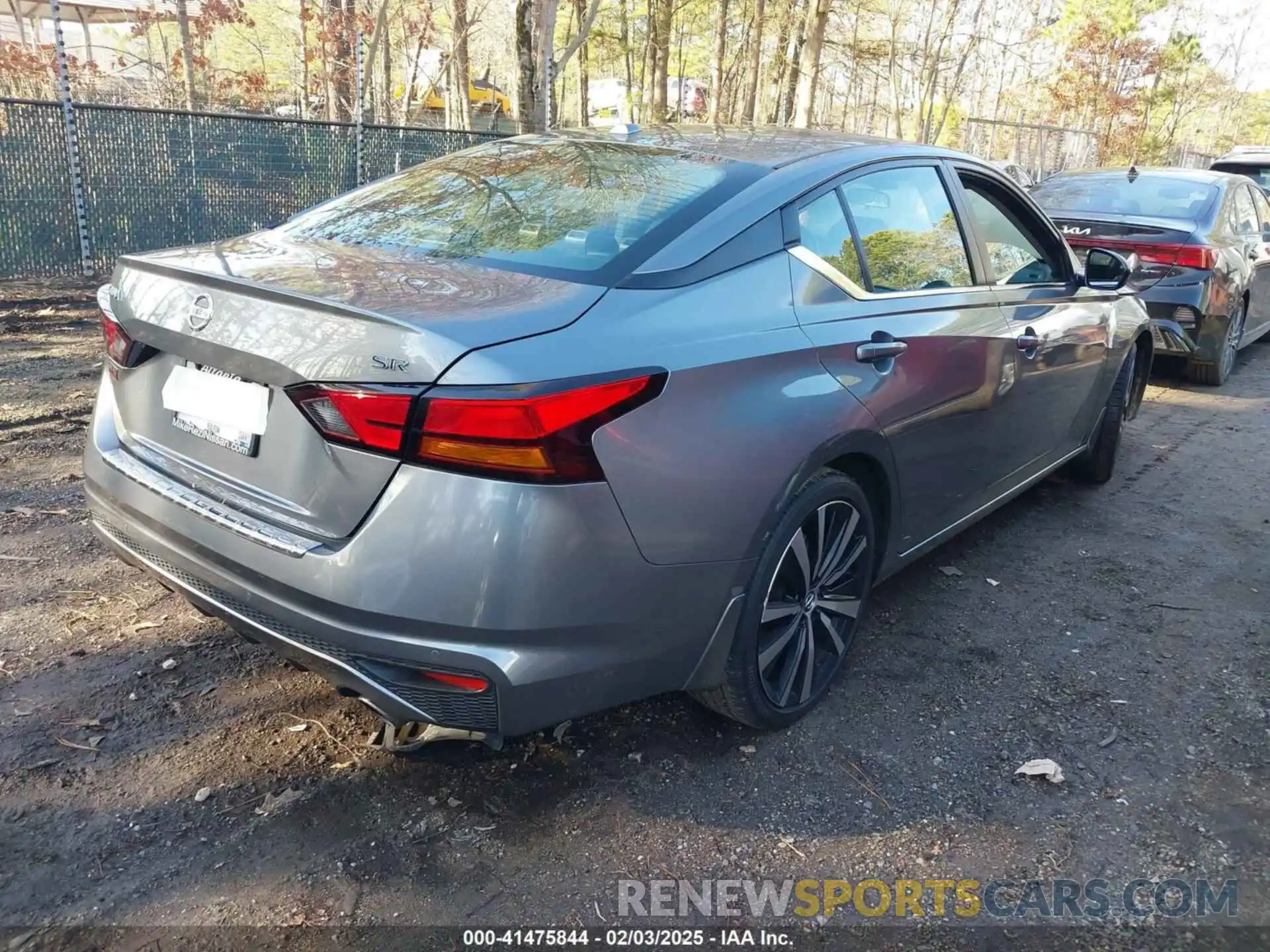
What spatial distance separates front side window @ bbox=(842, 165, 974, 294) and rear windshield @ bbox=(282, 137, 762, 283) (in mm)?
464

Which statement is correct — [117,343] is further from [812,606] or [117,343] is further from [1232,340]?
[1232,340]

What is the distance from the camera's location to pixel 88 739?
257 centimetres

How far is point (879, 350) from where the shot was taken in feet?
9.09

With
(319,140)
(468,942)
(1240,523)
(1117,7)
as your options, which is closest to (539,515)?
(468,942)

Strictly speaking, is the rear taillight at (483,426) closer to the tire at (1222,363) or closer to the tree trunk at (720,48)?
the tire at (1222,363)

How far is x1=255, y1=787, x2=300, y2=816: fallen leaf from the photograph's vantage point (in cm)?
235

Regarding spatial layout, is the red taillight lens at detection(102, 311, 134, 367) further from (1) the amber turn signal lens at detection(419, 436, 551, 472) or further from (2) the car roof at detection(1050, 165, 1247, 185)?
(2) the car roof at detection(1050, 165, 1247, 185)

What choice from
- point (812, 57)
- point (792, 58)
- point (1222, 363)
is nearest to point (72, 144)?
point (1222, 363)

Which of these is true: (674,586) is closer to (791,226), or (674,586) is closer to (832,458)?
(832,458)

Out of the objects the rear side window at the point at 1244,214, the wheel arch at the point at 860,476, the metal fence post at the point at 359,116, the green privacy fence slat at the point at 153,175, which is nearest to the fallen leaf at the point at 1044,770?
the wheel arch at the point at 860,476

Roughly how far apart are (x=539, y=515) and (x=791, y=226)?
1.21 m

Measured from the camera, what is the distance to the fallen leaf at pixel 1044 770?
2.66 metres

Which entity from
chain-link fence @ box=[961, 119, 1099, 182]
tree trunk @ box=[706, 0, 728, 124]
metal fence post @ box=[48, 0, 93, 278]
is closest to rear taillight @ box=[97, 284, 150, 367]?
metal fence post @ box=[48, 0, 93, 278]

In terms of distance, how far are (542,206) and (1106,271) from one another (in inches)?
112
